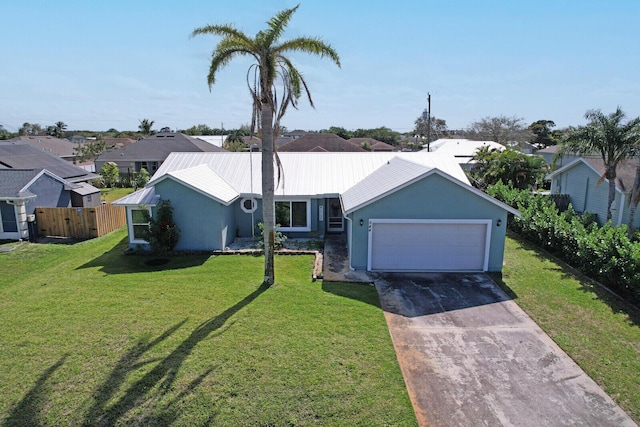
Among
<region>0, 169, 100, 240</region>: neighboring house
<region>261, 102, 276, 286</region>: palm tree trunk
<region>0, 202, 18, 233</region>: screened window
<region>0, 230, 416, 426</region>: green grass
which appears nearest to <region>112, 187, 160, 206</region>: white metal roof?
<region>0, 230, 416, 426</region>: green grass

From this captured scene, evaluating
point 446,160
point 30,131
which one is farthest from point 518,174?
point 30,131

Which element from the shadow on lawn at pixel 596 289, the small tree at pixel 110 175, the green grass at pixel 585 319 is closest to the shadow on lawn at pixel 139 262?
the green grass at pixel 585 319

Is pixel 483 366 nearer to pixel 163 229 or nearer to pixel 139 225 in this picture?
pixel 163 229

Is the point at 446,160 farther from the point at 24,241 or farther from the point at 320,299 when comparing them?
the point at 24,241

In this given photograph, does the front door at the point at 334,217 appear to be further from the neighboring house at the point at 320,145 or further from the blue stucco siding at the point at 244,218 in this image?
the neighboring house at the point at 320,145

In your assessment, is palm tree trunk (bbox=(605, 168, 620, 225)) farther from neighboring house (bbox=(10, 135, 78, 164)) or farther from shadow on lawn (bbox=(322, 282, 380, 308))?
neighboring house (bbox=(10, 135, 78, 164))

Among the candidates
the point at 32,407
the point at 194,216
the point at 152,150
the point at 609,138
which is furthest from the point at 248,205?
the point at 152,150
